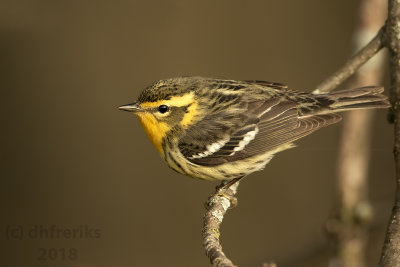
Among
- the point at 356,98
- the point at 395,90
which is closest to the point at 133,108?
the point at 356,98

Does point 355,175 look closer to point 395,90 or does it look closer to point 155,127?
point 395,90

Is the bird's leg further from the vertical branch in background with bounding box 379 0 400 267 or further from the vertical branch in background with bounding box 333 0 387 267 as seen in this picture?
the vertical branch in background with bounding box 333 0 387 267

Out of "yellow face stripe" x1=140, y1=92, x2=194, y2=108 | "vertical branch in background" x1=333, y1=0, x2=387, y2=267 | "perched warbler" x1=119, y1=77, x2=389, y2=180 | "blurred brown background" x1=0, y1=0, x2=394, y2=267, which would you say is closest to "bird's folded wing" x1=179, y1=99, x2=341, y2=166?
"perched warbler" x1=119, y1=77, x2=389, y2=180

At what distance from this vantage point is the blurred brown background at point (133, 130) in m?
7.75

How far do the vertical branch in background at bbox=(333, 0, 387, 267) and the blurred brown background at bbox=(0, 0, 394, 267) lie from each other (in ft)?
5.25

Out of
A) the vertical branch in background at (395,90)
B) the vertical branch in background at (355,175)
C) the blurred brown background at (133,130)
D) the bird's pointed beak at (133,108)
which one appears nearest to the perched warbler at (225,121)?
the bird's pointed beak at (133,108)

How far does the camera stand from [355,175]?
594cm

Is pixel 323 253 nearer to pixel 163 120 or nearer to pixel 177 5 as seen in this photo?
pixel 163 120

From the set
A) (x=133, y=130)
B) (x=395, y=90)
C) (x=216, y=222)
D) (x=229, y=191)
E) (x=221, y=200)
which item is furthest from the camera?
(x=133, y=130)

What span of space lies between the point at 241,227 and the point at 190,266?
34.7 inches

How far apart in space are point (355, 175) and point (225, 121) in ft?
5.54

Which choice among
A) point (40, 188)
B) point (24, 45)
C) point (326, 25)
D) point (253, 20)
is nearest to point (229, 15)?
point (253, 20)

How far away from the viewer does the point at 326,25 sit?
27.9 ft

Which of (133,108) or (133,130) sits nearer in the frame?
(133,108)
